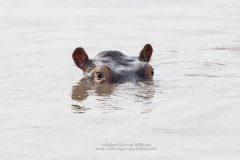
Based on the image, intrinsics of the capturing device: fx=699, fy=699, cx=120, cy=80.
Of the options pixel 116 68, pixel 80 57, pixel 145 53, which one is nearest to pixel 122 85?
pixel 116 68

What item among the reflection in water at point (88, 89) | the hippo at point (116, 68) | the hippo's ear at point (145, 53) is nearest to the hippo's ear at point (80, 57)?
the hippo at point (116, 68)

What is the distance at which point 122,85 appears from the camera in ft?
29.7

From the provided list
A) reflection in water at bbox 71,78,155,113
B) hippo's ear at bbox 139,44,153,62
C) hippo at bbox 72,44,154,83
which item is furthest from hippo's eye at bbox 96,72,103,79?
hippo's ear at bbox 139,44,153,62

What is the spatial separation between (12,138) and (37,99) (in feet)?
6.35

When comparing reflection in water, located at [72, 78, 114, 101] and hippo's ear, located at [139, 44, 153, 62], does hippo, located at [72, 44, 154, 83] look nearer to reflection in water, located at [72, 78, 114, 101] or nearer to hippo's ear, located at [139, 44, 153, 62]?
reflection in water, located at [72, 78, 114, 101]

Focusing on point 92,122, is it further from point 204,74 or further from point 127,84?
point 204,74

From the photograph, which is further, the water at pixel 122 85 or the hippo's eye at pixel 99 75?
the hippo's eye at pixel 99 75

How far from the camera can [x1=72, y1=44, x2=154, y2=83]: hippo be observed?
30.5 feet

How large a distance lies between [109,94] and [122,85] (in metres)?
0.33

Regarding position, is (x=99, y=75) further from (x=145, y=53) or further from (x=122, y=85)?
(x=145, y=53)

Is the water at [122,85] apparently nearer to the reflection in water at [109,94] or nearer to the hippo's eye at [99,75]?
the reflection in water at [109,94]

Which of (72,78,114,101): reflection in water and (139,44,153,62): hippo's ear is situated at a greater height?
(139,44,153,62): hippo's ear

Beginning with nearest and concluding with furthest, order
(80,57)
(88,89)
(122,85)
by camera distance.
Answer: (122,85) → (88,89) → (80,57)

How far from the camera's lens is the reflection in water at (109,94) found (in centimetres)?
818
